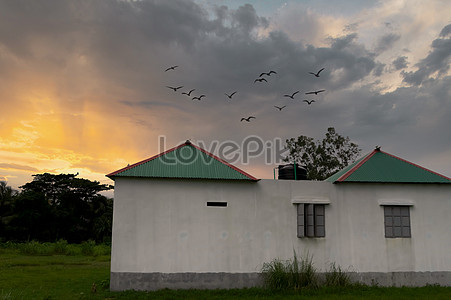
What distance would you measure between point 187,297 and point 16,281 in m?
7.92

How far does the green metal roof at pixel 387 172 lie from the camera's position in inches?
572

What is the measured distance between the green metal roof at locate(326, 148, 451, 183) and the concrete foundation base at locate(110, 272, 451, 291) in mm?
3537

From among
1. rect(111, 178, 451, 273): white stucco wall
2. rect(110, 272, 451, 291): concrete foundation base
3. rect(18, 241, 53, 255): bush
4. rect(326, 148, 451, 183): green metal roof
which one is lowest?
rect(18, 241, 53, 255): bush

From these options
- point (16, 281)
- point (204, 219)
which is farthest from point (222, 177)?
point (16, 281)

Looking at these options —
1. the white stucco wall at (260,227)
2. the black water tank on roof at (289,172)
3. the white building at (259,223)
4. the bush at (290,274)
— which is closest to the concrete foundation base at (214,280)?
the white building at (259,223)

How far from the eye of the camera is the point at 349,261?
13.9 m

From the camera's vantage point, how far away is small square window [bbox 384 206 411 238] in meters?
14.3

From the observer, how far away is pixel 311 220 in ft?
46.0

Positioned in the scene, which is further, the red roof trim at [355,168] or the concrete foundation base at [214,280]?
the red roof trim at [355,168]

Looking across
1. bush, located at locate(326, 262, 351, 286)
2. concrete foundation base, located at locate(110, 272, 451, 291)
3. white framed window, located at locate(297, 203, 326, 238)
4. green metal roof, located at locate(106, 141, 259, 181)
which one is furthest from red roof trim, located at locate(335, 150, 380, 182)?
concrete foundation base, located at locate(110, 272, 451, 291)

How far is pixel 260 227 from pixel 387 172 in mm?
5722

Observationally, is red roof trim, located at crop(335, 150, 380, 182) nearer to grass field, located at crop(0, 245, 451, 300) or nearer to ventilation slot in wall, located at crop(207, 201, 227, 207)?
grass field, located at crop(0, 245, 451, 300)

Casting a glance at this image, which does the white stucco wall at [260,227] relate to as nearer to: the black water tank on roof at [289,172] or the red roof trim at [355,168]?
the red roof trim at [355,168]

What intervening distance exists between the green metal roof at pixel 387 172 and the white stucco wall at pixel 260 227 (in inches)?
11.8
